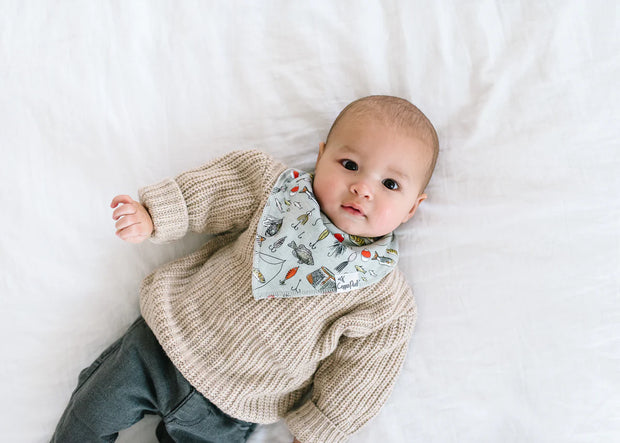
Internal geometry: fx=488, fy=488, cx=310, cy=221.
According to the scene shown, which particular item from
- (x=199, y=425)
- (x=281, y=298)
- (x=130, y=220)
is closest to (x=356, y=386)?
(x=281, y=298)

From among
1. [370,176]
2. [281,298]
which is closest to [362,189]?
[370,176]

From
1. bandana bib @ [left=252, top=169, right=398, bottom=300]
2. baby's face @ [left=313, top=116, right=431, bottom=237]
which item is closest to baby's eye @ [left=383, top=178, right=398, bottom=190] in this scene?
baby's face @ [left=313, top=116, right=431, bottom=237]

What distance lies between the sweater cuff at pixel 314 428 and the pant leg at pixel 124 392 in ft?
0.83

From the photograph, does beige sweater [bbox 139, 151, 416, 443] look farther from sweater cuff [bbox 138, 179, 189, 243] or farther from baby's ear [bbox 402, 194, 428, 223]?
baby's ear [bbox 402, 194, 428, 223]

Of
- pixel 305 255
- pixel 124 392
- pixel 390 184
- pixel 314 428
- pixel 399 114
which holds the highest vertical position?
pixel 399 114

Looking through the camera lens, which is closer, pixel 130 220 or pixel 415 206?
pixel 130 220

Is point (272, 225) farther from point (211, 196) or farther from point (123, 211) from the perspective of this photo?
point (123, 211)

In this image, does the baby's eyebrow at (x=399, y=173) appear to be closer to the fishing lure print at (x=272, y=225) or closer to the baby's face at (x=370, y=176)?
the baby's face at (x=370, y=176)

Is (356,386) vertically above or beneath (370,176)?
beneath

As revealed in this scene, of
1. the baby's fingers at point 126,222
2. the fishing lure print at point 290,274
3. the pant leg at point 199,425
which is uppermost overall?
the baby's fingers at point 126,222

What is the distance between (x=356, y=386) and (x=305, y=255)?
0.99 feet

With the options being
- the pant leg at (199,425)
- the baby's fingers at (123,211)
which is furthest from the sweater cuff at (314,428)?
the baby's fingers at (123,211)

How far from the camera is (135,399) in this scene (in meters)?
1.07

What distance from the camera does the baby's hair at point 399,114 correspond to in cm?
102
